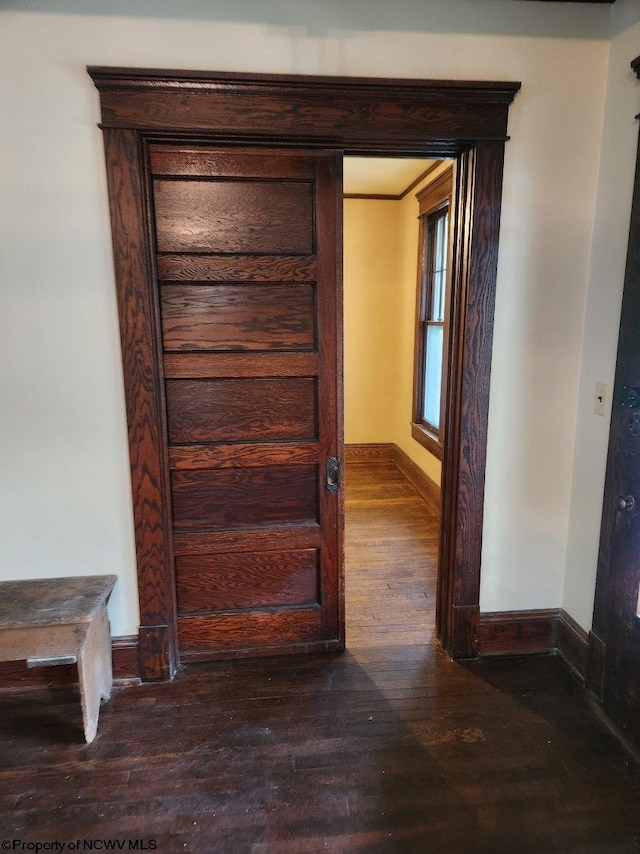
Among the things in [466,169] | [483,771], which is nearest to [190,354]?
[466,169]

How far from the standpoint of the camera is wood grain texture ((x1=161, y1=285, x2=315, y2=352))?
6.64ft

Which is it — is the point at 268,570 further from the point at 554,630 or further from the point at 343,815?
the point at 554,630

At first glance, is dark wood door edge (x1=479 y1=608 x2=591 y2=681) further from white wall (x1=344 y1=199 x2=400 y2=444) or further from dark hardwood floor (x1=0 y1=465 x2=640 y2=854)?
white wall (x1=344 y1=199 x2=400 y2=444)

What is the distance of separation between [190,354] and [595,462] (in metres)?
1.74

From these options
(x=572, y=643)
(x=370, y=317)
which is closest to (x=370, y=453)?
(x=370, y=317)

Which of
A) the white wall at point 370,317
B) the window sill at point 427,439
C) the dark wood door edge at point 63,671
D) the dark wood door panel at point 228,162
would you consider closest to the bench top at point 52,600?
the dark wood door edge at point 63,671

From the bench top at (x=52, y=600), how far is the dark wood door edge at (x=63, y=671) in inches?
11.3

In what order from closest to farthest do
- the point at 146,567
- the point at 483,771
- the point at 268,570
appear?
1. the point at 483,771
2. the point at 146,567
3. the point at 268,570

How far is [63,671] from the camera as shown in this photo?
216cm

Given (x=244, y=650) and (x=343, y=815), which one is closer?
(x=343, y=815)

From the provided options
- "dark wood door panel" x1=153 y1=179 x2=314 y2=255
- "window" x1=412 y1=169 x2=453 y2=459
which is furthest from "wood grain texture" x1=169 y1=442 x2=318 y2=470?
"window" x1=412 y1=169 x2=453 y2=459

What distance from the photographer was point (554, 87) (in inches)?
77.3

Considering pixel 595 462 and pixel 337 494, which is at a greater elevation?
pixel 595 462

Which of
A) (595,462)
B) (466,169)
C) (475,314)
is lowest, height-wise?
(595,462)
